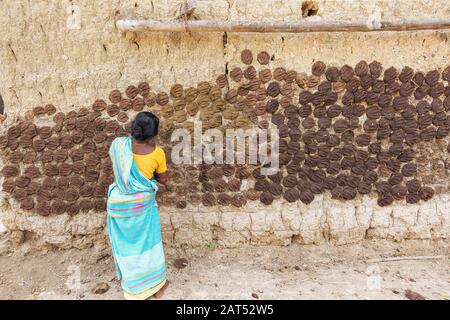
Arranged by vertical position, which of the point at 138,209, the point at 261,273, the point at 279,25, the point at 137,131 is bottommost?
the point at 261,273

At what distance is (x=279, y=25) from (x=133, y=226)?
1.85 m

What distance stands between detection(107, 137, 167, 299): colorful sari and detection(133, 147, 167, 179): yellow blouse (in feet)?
0.13

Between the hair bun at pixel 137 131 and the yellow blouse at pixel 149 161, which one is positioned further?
the yellow blouse at pixel 149 161

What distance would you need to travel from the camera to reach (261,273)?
3.10 meters

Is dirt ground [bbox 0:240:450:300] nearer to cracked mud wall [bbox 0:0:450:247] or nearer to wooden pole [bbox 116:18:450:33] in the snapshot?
cracked mud wall [bbox 0:0:450:247]

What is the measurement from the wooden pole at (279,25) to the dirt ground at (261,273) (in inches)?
73.6

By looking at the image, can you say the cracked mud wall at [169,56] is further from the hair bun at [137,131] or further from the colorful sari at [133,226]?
the hair bun at [137,131]

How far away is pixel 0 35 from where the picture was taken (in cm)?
292

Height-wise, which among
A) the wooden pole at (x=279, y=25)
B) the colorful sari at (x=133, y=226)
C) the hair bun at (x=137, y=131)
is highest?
the wooden pole at (x=279, y=25)

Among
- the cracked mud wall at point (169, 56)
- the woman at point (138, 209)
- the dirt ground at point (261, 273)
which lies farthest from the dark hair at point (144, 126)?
the dirt ground at point (261, 273)

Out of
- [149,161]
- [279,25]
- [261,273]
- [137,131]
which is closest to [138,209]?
[149,161]

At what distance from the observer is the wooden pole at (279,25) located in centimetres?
278

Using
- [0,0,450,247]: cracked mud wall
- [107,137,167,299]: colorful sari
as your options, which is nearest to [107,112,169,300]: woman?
[107,137,167,299]: colorful sari

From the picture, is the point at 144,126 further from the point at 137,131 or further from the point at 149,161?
the point at 149,161
